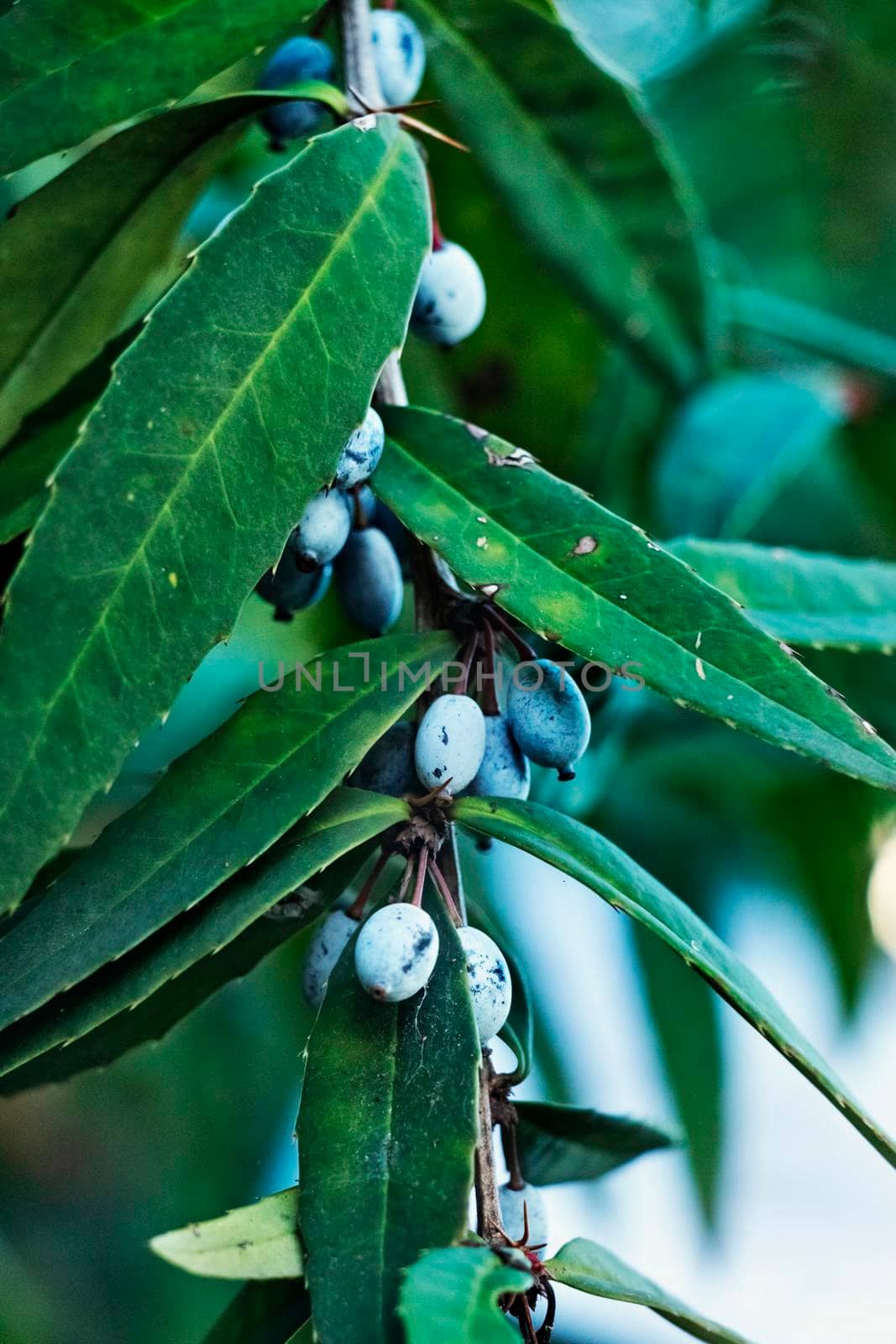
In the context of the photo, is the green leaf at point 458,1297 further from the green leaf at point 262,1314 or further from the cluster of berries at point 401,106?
the cluster of berries at point 401,106

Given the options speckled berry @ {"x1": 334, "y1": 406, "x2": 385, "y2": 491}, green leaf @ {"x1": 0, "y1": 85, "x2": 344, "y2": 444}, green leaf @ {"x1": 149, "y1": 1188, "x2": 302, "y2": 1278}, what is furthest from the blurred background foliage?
green leaf @ {"x1": 149, "y1": 1188, "x2": 302, "y2": 1278}

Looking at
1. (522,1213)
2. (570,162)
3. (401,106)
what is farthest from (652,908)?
(570,162)

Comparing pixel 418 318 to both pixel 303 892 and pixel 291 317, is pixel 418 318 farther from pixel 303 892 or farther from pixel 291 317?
pixel 303 892

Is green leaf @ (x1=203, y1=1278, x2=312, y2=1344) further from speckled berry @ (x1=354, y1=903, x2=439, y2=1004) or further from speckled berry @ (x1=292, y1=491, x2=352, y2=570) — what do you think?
speckled berry @ (x1=292, y1=491, x2=352, y2=570)

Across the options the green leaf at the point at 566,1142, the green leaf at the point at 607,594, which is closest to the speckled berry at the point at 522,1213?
the green leaf at the point at 566,1142

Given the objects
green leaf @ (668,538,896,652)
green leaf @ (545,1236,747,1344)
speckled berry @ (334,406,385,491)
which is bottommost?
green leaf @ (545,1236,747,1344)

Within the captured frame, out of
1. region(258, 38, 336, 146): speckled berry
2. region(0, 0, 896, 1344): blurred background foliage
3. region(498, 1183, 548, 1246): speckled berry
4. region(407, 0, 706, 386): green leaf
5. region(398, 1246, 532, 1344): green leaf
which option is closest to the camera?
region(398, 1246, 532, 1344): green leaf

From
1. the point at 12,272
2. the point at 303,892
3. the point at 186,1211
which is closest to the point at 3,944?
the point at 303,892
